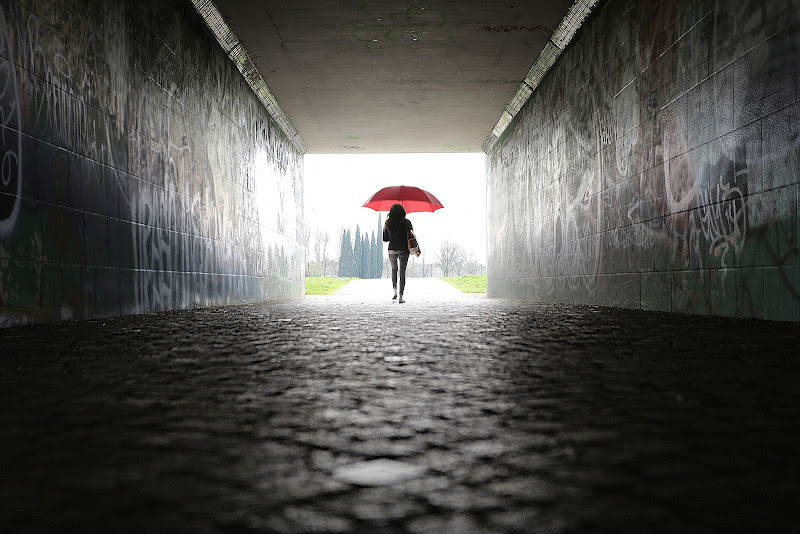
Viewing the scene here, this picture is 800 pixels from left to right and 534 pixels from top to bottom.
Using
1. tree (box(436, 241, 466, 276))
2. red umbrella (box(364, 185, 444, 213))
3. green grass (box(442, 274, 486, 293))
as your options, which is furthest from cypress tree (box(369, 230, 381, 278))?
red umbrella (box(364, 185, 444, 213))

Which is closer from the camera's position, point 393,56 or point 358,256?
point 393,56

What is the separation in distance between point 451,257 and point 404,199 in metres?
73.6

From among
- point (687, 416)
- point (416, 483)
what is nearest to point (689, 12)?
point (687, 416)

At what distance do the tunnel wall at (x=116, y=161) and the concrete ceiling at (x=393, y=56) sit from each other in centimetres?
94

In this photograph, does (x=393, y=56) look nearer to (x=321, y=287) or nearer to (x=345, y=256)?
(x=321, y=287)

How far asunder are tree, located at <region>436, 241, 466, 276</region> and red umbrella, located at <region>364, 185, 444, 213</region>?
7254 centimetres

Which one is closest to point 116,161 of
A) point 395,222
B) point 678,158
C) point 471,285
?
point 678,158

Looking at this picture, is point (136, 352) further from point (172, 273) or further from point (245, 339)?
point (172, 273)

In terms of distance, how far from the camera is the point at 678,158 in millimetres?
5945

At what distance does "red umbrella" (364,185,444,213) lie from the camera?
52.5 ft

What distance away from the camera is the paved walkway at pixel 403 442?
0.88 meters

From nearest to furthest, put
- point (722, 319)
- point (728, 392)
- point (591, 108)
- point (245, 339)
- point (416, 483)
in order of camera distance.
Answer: point (416, 483), point (728, 392), point (245, 339), point (722, 319), point (591, 108)

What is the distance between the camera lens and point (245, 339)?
3.67 meters

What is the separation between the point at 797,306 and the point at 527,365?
9.65 feet
